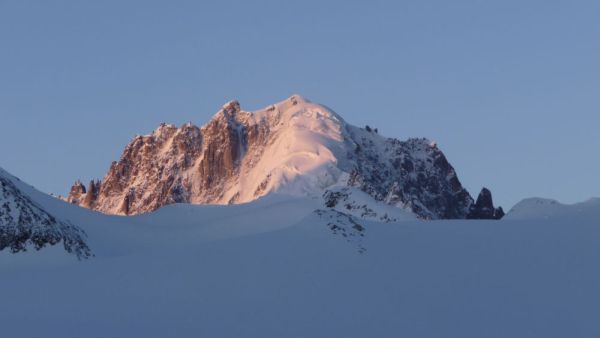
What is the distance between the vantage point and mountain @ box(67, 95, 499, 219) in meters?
164

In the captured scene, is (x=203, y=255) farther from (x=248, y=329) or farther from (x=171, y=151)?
(x=171, y=151)

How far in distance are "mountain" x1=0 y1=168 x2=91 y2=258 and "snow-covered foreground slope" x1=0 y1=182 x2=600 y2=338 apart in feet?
2.75

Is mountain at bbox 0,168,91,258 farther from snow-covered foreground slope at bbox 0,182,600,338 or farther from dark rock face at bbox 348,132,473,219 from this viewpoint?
dark rock face at bbox 348,132,473,219

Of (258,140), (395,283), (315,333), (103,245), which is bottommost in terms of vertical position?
(315,333)

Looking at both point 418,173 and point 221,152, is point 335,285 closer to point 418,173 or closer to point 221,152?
point 221,152

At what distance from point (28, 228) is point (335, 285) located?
50.8 ft

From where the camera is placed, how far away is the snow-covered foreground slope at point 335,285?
22188 millimetres

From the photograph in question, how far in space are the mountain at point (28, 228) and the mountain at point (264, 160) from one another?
11378 centimetres

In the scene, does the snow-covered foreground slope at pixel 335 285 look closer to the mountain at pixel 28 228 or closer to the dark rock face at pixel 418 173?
the mountain at pixel 28 228

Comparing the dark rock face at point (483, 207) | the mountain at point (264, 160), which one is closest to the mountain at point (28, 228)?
the mountain at point (264, 160)

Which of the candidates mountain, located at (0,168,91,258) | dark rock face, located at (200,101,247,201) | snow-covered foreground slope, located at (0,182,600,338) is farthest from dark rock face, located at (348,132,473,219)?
snow-covered foreground slope, located at (0,182,600,338)

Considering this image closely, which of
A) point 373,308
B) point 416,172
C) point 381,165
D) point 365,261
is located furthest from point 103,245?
point 416,172

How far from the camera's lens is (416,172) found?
183 metres

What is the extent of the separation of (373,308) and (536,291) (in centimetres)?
538
